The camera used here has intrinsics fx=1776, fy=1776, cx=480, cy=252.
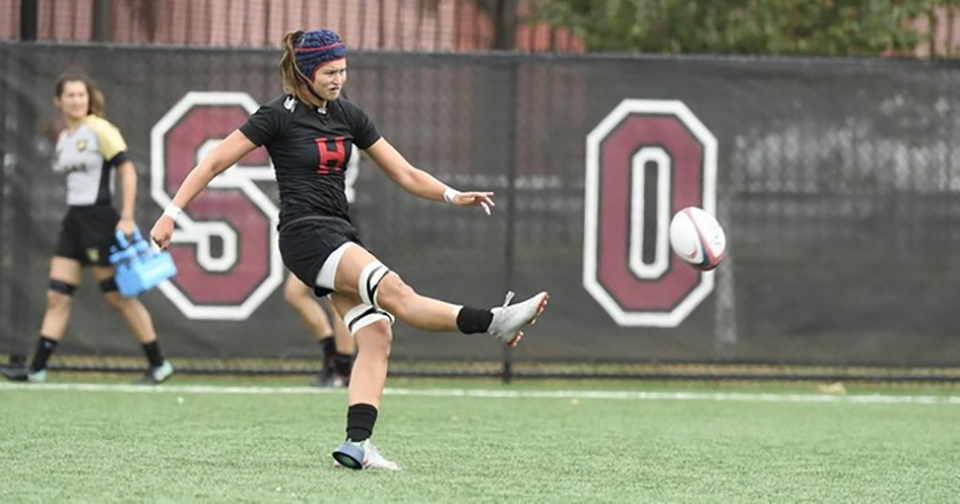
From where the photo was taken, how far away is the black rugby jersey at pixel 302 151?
715cm

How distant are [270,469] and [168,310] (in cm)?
479


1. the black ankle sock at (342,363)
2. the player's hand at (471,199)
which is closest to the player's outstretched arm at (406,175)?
the player's hand at (471,199)

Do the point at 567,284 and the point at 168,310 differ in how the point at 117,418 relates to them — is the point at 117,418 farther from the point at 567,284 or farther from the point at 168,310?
the point at 567,284

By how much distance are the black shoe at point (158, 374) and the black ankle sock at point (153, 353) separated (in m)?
0.03

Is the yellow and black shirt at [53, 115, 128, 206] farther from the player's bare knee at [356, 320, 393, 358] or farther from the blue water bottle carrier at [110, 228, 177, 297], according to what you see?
the player's bare knee at [356, 320, 393, 358]

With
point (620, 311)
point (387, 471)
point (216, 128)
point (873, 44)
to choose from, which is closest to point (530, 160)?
point (620, 311)

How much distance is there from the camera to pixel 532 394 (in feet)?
36.9

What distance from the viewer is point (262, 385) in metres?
11.6

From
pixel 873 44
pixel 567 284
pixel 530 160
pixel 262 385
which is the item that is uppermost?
A: pixel 873 44

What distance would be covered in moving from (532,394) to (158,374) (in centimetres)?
237

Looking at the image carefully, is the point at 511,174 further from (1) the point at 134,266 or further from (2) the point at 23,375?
(2) the point at 23,375

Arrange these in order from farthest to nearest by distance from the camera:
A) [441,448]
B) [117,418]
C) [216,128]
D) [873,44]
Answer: [873,44]
[216,128]
[117,418]
[441,448]

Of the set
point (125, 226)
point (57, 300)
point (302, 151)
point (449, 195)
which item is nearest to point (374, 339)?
point (449, 195)

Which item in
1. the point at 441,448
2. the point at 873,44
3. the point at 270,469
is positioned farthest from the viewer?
the point at 873,44
